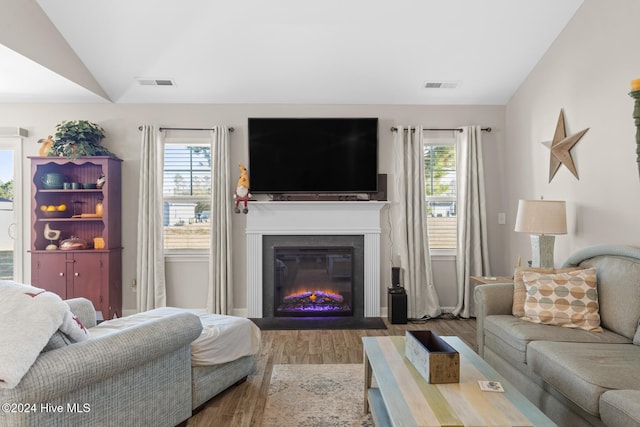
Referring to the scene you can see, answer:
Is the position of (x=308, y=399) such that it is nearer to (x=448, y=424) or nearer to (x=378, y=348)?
(x=378, y=348)

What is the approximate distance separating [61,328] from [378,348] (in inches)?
61.1

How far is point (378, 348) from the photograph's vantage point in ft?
7.36

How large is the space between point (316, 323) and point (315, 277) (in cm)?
52

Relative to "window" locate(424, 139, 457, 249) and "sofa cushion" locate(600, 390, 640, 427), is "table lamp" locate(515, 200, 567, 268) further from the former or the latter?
"sofa cushion" locate(600, 390, 640, 427)

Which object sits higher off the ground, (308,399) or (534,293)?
(534,293)

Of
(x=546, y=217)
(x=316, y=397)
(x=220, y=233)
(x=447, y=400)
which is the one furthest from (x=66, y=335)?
(x=546, y=217)

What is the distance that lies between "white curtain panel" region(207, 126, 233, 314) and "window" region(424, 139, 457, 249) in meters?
2.32

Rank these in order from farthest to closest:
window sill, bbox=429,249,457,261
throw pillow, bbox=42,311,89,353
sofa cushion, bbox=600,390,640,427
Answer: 1. window sill, bbox=429,249,457,261
2. throw pillow, bbox=42,311,89,353
3. sofa cushion, bbox=600,390,640,427

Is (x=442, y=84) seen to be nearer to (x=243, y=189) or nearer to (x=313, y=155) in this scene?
(x=313, y=155)

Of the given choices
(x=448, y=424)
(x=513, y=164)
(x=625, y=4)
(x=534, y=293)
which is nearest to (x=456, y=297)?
(x=513, y=164)

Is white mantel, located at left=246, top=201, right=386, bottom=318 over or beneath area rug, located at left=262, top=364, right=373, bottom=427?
over

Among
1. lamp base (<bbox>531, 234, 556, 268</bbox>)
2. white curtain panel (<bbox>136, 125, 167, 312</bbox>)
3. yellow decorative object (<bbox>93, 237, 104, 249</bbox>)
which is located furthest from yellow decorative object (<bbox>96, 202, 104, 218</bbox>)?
lamp base (<bbox>531, 234, 556, 268</bbox>)

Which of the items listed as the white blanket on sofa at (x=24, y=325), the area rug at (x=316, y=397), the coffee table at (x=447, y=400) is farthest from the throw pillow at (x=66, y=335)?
the coffee table at (x=447, y=400)

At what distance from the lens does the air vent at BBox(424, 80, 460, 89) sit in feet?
14.2
